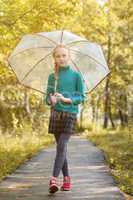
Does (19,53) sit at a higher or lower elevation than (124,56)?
lower

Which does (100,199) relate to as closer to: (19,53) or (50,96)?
(50,96)

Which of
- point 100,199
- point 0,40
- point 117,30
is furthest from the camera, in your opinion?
point 117,30

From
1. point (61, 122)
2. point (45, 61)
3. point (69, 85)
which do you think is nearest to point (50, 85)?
point (69, 85)

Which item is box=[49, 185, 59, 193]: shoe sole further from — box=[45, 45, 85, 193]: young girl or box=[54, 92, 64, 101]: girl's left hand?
box=[54, 92, 64, 101]: girl's left hand

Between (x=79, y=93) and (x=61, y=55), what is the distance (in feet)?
2.03

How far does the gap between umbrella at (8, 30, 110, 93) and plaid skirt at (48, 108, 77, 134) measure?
800 mm

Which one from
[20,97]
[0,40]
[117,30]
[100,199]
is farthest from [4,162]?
[117,30]

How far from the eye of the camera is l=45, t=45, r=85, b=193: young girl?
8.80m

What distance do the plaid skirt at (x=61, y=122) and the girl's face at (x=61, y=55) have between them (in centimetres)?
75

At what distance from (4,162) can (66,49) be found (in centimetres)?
500

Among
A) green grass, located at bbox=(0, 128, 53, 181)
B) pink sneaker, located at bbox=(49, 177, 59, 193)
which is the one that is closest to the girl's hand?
pink sneaker, located at bbox=(49, 177, 59, 193)

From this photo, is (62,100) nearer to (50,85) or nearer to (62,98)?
(62,98)

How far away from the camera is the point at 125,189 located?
9.54 m

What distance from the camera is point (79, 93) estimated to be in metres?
8.97
